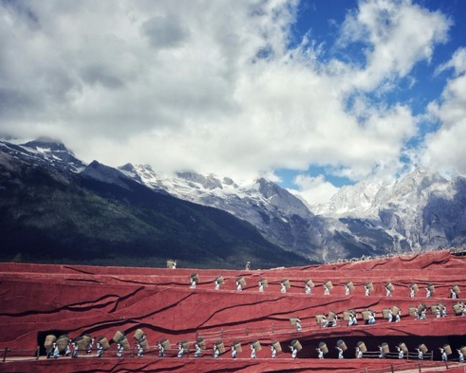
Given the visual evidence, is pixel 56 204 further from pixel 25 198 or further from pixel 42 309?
pixel 42 309

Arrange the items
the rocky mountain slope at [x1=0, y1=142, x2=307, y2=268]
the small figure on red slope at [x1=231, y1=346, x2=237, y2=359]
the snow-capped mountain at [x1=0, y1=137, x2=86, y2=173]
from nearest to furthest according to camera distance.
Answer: the small figure on red slope at [x1=231, y1=346, x2=237, y2=359], the rocky mountain slope at [x1=0, y1=142, x2=307, y2=268], the snow-capped mountain at [x1=0, y1=137, x2=86, y2=173]

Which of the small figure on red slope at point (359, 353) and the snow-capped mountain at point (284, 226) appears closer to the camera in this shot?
the small figure on red slope at point (359, 353)

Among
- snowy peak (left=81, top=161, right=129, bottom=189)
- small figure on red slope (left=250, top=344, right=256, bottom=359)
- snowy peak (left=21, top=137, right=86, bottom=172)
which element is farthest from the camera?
snowy peak (left=21, top=137, right=86, bottom=172)

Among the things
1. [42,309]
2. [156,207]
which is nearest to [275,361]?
[42,309]

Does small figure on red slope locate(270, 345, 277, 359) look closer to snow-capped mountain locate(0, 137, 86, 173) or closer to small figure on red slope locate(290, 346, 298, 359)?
small figure on red slope locate(290, 346, 298, 359)

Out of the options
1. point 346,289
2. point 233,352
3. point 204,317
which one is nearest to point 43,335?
point 204,317

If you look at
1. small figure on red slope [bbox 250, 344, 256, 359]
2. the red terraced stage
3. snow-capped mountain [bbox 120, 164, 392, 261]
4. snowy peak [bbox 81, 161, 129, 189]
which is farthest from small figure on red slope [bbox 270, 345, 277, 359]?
snow-capped mountain [bbox 120, 164, 392, 261]

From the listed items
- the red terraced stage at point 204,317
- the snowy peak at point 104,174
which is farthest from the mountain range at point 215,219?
the red terraced stage at point 204,317

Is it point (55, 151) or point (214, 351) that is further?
point (55, 151)

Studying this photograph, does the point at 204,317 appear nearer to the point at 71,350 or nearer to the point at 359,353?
the point at 71,350

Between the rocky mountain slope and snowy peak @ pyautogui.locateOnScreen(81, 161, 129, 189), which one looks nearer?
the rocky mountain slope

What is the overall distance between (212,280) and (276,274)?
15.2ft

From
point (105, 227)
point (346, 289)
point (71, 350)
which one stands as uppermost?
point (105, 227)

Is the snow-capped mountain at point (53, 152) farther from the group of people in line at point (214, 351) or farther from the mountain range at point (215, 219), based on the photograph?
the group of people in line at point (214, 351)
